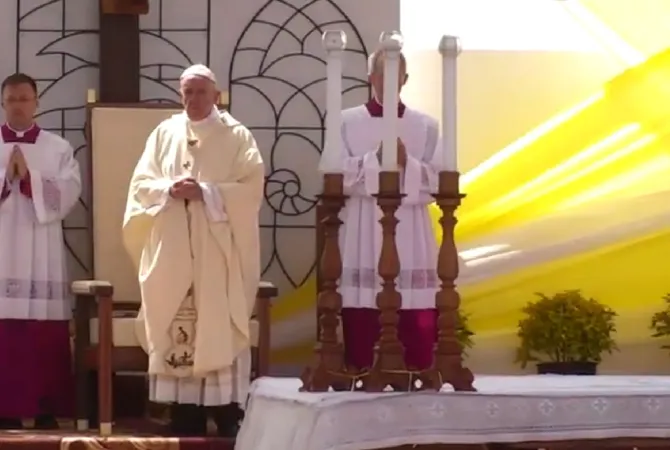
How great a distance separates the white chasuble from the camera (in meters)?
5.59

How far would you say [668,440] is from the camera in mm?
3391

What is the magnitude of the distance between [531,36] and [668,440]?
4.41 m

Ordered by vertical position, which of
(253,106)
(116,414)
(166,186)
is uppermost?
(253,106)

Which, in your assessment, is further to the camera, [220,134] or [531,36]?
[531,36]

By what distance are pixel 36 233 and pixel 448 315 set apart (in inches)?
124

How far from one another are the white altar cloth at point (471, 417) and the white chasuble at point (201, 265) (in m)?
2.18

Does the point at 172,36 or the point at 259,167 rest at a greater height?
the point at 172,36

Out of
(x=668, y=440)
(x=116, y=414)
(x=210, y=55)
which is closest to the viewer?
(x=668, y=440)

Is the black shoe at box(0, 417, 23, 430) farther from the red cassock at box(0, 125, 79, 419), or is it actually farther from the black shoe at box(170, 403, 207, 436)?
the black shoe at box(170, 403, 207, 436)

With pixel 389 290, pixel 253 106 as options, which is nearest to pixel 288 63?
pixel 253 106

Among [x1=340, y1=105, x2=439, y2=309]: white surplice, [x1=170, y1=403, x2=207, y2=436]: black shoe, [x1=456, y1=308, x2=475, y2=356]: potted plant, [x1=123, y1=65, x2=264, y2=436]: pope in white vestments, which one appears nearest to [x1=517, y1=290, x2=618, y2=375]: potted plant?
[x1=456, y1=308, x2=475, y2=356]: potted plant

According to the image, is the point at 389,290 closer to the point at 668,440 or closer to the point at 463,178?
the point at 668,440

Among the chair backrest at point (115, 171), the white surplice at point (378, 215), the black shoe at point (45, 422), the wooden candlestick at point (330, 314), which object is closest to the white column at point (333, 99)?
the wooden candlestick at point (330, 314)

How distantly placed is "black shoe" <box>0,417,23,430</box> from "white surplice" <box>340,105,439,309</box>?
1768 mm
